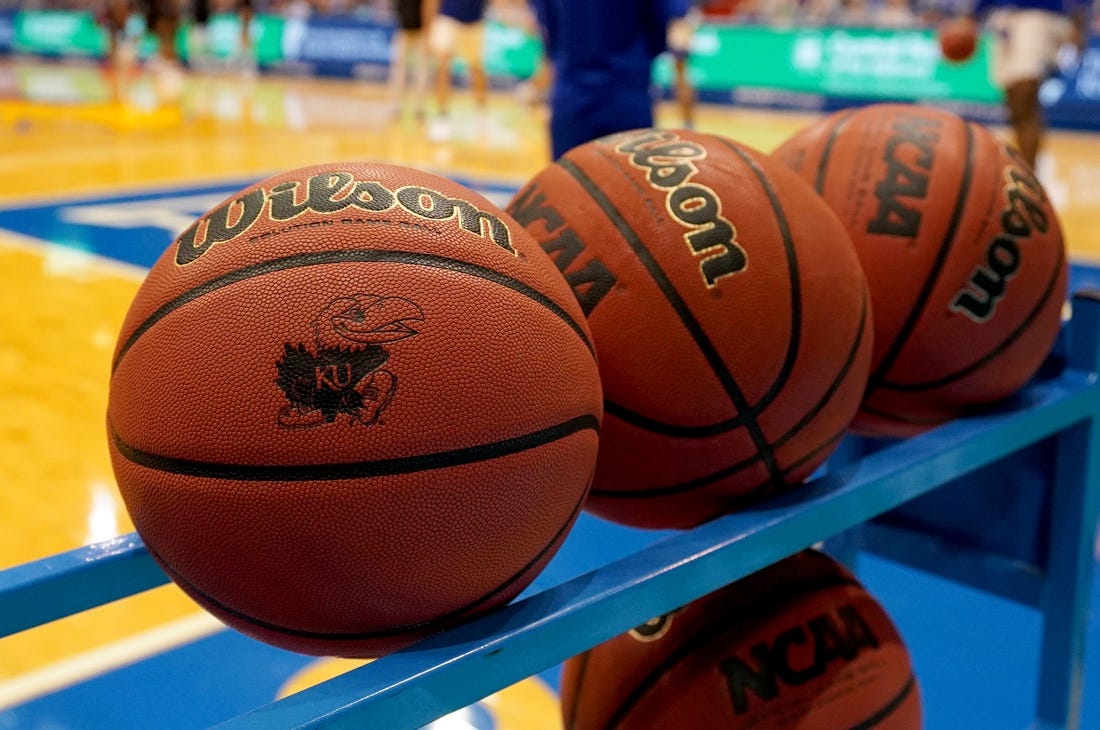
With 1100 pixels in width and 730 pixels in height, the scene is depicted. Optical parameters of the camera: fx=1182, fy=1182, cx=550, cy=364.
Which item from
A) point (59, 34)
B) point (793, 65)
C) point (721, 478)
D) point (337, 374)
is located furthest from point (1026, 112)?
point (59, 34)

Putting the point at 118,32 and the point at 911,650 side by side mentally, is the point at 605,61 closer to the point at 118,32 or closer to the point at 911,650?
the point at 911,650

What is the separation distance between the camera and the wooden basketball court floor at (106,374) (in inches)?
77.2

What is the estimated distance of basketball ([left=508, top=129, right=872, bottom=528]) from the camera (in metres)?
1.25

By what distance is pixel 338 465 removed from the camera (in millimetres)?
963

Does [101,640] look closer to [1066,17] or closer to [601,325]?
[601,325]

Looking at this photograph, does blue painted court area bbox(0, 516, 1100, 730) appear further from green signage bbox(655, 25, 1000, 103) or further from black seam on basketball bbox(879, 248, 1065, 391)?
green signage bbox(655, 25, 1000, 103)

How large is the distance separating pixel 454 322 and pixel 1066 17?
17.1 ft

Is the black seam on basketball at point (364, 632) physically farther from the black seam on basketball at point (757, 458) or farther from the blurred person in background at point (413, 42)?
the blurred person in background at point (413, 42)

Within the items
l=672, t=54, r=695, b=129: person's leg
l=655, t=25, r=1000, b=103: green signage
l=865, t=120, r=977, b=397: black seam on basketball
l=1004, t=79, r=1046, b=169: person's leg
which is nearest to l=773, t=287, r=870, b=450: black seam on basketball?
l=865, t=120, r=977, b=397: black seam on basketball

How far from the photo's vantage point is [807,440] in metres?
1.33

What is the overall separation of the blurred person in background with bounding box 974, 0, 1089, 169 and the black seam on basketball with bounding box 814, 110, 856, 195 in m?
4.18

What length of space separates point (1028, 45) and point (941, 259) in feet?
14.4

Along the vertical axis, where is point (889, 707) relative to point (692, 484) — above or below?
below

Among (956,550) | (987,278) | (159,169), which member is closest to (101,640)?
(956,550)
